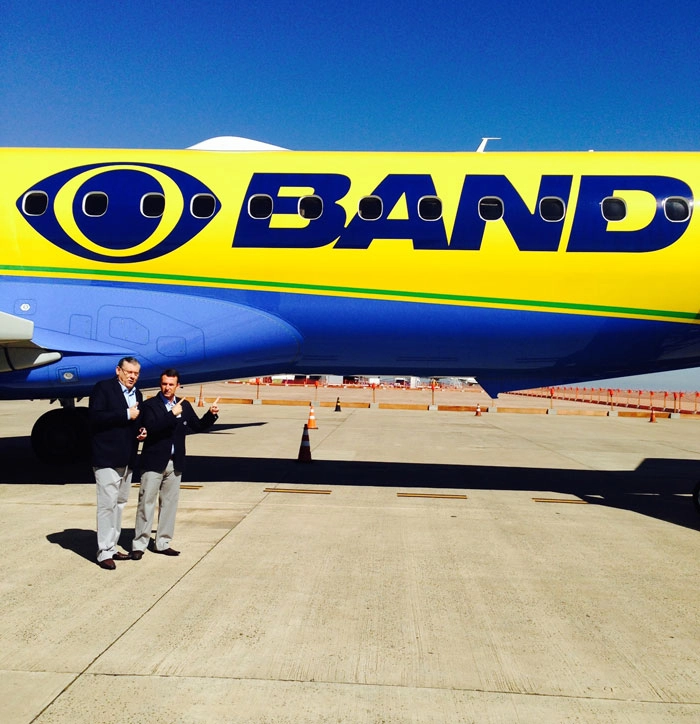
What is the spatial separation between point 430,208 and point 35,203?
224 inches

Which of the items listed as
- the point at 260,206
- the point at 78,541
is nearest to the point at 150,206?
the point at 260,206

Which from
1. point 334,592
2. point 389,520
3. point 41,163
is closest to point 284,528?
point 389,520

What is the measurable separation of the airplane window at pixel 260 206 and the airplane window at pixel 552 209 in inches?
150

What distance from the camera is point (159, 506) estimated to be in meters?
6.46

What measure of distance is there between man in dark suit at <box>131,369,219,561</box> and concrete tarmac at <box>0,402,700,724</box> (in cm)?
31

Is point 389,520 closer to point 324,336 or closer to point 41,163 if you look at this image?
point 324,336

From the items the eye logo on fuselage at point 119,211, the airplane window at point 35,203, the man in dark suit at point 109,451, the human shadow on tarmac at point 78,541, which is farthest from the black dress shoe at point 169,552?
the airplane window at point 35,203

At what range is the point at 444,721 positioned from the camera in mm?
3523

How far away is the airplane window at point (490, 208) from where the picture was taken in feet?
29.8

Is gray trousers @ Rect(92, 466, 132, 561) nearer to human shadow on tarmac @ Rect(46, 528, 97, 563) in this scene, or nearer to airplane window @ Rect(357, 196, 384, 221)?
human shadow on tarmac @ Rect(46, 528, 97, 563)

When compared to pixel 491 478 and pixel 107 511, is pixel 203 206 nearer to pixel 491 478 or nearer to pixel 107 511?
pixel 107 511

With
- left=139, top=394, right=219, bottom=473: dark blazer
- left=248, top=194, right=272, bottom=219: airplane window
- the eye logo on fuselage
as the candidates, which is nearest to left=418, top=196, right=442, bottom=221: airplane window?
left=248, top=194, right=272, bottom=219: airplane window

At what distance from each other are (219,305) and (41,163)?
3483 millimetres

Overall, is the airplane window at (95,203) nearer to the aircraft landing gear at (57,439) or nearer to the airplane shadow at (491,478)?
the aircraft landing gear at (57,439)
